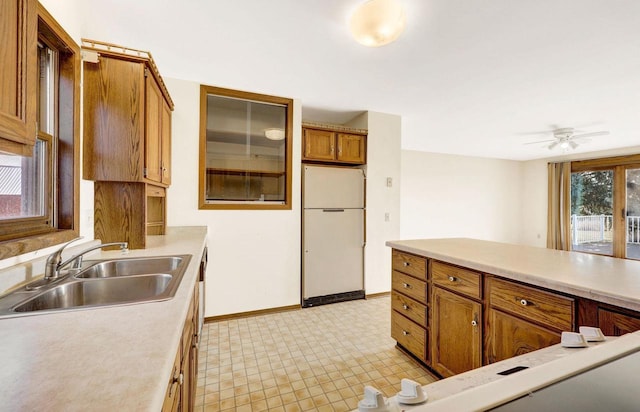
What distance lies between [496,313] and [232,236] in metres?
2.44

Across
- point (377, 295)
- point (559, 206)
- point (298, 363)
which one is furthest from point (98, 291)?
point (559, 206)

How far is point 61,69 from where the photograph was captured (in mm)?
1571

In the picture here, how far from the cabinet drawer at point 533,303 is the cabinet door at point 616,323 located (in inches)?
3.8

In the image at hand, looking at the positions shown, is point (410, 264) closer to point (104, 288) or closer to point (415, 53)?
point (415, 53)

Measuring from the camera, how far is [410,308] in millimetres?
2119

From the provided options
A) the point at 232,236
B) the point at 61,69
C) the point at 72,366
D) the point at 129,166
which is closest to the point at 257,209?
the point at 232,236

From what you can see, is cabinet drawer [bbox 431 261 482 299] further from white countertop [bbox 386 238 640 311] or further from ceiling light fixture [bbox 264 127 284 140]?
ceiling light fixture [bbox 264 127 284 140]

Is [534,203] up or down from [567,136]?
down

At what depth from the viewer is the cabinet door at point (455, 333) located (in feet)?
5.33

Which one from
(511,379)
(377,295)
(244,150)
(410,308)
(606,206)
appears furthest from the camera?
(606,206)

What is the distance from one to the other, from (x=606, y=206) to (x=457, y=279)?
6.64m

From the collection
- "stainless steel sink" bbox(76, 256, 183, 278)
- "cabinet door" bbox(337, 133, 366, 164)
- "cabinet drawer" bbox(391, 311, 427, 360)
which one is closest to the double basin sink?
"stainless steel sink" bbox(76, 256, 183, 278)

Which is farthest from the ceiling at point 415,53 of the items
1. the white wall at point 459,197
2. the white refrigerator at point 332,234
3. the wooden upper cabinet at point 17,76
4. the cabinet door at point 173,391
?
the white wall at point 459,197

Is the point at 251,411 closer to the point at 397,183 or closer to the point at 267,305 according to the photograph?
the point at 267,305
